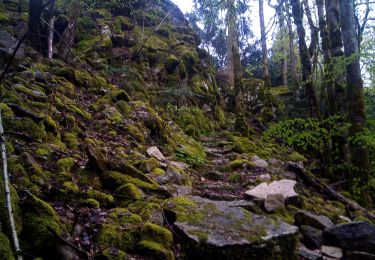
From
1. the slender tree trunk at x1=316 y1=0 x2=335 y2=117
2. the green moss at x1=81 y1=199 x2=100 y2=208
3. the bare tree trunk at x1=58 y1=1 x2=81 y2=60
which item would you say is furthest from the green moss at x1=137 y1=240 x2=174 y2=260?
the slender tree trunk at x1=316 y1=0 x2=335 y2=117

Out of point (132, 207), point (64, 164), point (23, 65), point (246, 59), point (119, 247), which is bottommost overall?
point (119, 247)

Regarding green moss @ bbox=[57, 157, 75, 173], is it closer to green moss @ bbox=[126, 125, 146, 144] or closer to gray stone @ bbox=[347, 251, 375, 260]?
green moss @ bbox=[126, 125, 146, 144]

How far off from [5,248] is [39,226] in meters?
0.49

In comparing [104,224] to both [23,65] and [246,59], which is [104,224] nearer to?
[23,65]

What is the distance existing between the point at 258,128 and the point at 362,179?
8.00m

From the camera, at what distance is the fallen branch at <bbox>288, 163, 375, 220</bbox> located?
6.78 metres

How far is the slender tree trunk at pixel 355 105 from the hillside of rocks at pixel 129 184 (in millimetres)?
717

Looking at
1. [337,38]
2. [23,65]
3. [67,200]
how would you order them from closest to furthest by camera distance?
[67,200] → [23,65] → [337,38]

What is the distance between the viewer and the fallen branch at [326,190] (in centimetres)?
678

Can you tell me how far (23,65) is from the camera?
A: 6.99 meters

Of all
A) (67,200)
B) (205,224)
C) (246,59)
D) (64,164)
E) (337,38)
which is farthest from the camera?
(246,59)

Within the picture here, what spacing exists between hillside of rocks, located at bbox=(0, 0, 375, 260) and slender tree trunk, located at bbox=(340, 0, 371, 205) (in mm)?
717

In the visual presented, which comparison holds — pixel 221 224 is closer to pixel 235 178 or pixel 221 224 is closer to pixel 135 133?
pixel 235 178

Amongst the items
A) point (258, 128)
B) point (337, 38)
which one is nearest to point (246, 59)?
point (258, 128)
